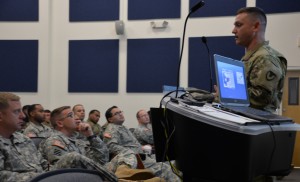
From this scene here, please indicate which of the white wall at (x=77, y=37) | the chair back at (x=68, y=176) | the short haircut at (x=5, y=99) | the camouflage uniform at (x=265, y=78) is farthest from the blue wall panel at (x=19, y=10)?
the chair back at (x=68, y=176)

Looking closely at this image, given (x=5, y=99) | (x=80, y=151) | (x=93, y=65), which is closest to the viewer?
(x=5, y=99)

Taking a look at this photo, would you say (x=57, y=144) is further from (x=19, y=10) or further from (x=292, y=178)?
(x=19, y=10)

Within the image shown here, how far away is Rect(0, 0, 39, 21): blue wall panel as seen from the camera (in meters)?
8.61

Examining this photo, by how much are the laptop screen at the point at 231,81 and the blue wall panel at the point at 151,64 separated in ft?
20.8

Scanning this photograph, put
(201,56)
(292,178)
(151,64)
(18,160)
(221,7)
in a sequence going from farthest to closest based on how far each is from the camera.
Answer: (151,64)
(201,56)
(221,7)
(292,178)
(18,160)

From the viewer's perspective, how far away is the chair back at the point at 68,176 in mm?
1011

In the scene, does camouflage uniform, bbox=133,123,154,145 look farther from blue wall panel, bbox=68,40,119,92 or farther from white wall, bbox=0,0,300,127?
blue wall panel, bbox=68,40,119,92

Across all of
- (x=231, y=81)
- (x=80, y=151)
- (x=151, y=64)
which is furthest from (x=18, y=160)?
(x=151, y=64)

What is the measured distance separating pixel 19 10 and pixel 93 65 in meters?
2.12

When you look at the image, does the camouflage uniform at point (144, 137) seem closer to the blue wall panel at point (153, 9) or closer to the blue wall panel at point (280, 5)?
the blue wall panel at point (153, 9)

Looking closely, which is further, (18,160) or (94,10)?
(94,10)

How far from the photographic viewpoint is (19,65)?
865cm

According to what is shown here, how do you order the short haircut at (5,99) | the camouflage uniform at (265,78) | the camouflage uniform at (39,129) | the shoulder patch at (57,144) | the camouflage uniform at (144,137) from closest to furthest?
the camouflage uniform at (265,78)
the short haircut at (5,99)
the shoulder patch at (57,144)
the camouflage uniform at (39,129)
the camouflage uniform at (144,137)

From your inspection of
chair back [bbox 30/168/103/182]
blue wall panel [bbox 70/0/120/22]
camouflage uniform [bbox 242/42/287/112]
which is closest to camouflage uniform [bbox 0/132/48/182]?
chair back [bbox 30/168/103/182]
